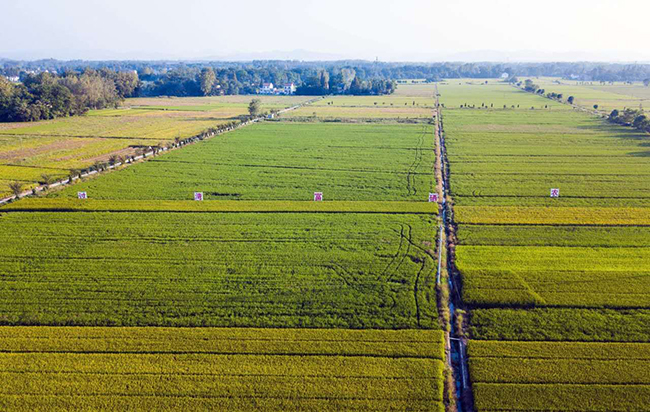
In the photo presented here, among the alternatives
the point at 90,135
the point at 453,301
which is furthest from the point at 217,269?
the point at 90,135

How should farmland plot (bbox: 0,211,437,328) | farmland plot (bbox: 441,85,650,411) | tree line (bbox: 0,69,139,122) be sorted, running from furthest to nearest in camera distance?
tree line (bbox: 0,69,139,122)
farmland plot (bbox: 0,211,437,328)
farmland plot (bbox: 441,85,650,411)

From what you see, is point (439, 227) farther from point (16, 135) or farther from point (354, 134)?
point (16, 135)

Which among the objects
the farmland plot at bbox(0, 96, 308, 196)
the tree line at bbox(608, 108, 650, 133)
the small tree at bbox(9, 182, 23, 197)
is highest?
the tree line at bbox(608, 108, 650, 133)

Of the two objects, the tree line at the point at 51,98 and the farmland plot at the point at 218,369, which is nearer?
the farmland plot at the point at 218,369

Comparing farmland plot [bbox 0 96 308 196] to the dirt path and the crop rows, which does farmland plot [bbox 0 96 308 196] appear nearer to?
the dirt path

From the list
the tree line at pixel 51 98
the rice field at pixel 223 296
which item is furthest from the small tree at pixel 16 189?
the tree line at pixel 51 98

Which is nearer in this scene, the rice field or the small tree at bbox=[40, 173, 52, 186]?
the rice field

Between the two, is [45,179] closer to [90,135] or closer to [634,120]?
[90,135]

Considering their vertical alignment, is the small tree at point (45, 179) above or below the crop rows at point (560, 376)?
above

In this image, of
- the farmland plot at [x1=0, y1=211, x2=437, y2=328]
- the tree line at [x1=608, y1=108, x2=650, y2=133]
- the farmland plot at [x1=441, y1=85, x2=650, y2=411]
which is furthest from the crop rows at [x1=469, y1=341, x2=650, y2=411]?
the tree line at [x1=608, y1=108, x2=650, y2=133]

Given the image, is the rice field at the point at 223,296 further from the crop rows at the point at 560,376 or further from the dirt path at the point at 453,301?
the crop rows at the point at 560,376
